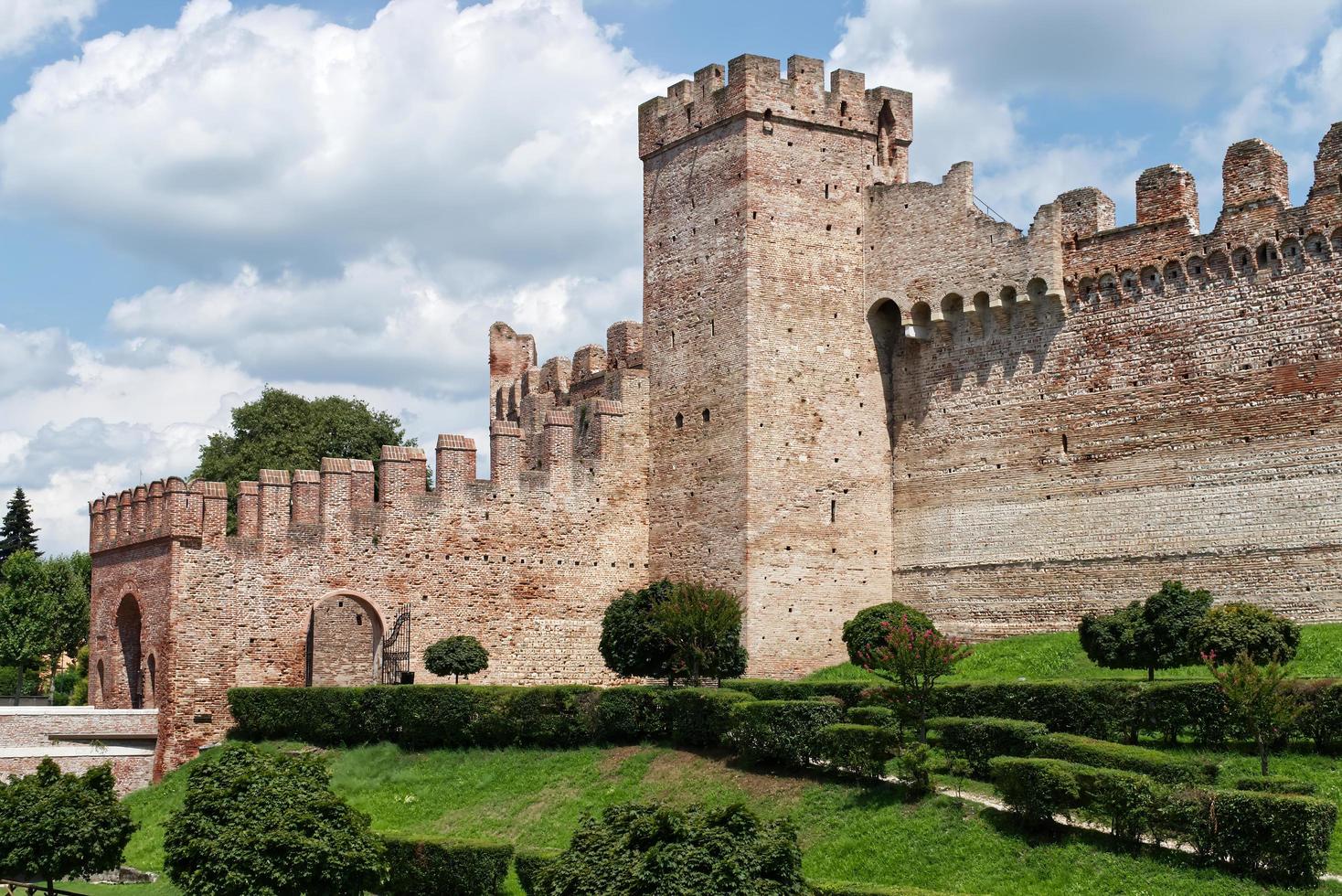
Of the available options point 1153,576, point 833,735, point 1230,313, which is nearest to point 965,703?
point 833,735

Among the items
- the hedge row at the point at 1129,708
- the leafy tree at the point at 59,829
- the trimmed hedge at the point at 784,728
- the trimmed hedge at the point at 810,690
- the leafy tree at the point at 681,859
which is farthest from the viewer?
the trimmed hedge at the point at 810,690

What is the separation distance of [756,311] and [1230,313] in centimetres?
924

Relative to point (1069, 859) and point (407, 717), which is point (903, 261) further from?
point (1069, 859)

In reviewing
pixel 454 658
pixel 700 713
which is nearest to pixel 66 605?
pixel 454 658

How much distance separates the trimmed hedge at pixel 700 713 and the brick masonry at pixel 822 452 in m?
6.00

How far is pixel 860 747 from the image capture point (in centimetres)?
2186

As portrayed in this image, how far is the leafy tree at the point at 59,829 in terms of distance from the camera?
21125 mm

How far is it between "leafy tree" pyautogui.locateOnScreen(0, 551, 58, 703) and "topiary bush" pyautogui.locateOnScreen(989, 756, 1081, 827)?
36494mm

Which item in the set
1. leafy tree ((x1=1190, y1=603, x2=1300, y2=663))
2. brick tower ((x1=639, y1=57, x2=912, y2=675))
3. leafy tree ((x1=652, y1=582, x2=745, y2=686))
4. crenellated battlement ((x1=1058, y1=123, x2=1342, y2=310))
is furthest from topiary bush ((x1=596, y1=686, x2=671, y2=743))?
crenellated battlement ((x1=1058, y1=123, x2=1342, y2=310))

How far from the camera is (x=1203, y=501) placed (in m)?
29.7

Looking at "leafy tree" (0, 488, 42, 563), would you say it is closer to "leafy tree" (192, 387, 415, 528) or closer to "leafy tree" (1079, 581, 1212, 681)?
"leafy tree" (192, 387, 415, 528)

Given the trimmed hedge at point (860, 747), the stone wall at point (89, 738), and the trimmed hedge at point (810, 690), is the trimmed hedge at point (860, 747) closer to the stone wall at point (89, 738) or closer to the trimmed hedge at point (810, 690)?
the trimmed hedge at point (810, 690)

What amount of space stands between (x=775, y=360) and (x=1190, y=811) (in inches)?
701

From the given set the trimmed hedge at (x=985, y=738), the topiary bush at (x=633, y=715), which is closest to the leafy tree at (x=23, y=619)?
the topiary bush at (x=633, y=715)
